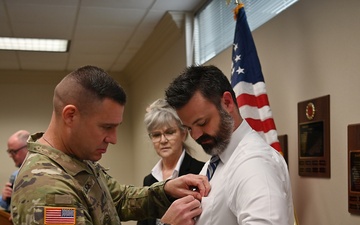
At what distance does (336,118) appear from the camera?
2342 millimetres

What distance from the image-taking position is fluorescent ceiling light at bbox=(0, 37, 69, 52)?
18.6ft

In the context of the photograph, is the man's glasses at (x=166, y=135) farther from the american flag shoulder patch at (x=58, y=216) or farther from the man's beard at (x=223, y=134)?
the american flag shoulder patch at (x=58, y=216)

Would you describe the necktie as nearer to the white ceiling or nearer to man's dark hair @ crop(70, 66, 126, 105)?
man's dark hair @ crop(70, 66, 126, 105)

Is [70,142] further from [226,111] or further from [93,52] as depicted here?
[93,52]

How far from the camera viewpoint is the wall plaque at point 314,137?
7.91 feet

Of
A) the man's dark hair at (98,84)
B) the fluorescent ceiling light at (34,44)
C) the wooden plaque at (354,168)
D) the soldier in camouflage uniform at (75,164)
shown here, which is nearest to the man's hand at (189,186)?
the soldier in camouflage uniform at (75,164)

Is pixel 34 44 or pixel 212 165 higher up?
pixel 34 44

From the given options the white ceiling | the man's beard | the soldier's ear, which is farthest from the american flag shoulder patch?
the white ceiling

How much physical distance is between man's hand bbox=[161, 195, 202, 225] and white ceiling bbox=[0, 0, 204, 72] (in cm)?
314

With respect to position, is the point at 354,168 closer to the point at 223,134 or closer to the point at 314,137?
the point at 314,137

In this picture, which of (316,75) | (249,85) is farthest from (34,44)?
(316,75)

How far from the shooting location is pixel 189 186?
5.41ft

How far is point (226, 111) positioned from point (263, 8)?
1910 mm

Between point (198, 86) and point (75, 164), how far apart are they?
0.48 meters
